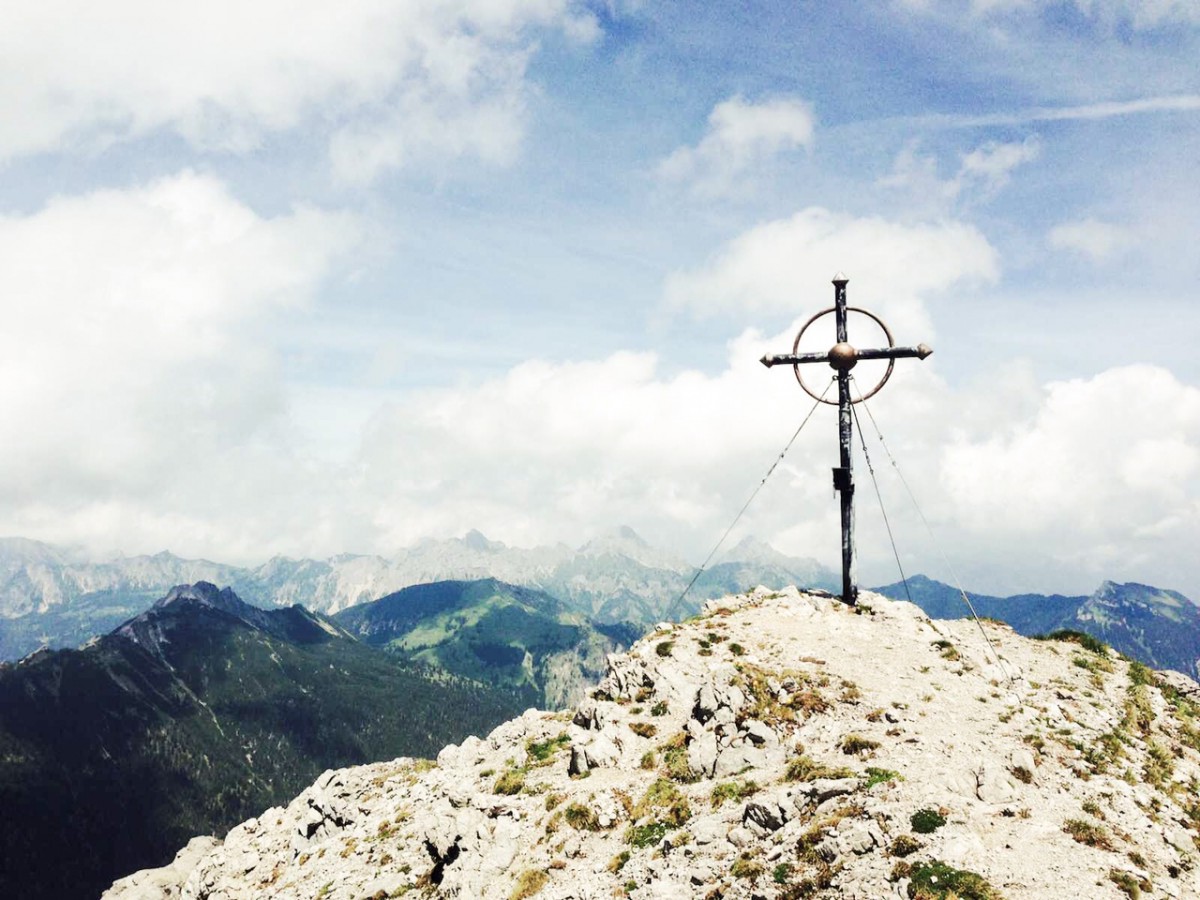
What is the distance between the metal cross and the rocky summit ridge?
19.2ft

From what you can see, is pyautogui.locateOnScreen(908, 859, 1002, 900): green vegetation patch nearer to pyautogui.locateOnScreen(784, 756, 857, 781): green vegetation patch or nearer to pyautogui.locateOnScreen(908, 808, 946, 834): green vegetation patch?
pyautogui.locateOnScreen(908, 808, 946, 834): green vegetation patch

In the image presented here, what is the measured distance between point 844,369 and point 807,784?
3093 cm

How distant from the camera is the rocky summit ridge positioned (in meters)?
20.6

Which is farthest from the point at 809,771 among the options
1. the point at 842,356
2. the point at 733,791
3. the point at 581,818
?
the point at 842,356

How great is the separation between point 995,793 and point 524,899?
1871 centimetres

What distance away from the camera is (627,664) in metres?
43.8

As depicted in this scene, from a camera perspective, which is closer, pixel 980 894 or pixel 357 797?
pixel 980 894

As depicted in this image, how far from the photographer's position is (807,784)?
24969 millimetres

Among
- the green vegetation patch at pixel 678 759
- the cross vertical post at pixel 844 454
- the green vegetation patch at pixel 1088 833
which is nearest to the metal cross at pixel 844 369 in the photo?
the cross vertical post at pixel 844 454

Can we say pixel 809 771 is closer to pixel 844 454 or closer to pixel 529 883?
pixel 529 883

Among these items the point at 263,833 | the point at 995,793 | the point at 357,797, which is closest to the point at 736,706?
the point at 995,793

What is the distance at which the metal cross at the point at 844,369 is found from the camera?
46.9 meters

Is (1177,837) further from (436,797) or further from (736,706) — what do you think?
(436,797)

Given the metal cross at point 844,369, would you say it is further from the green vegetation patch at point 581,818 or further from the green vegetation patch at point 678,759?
the green vegetation patch at point 581,818
